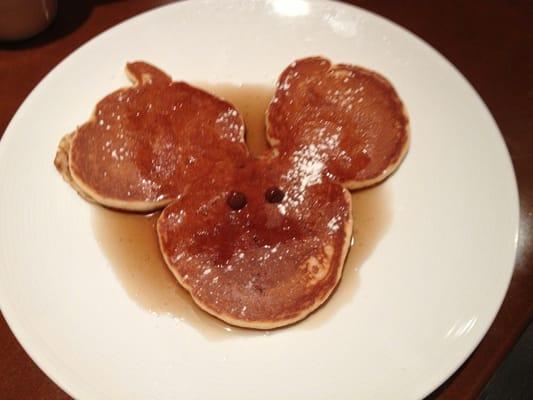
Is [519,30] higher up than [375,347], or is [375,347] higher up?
[519,30]

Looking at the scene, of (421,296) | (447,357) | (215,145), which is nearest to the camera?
(447,357)

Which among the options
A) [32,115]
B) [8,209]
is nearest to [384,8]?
[32,115]

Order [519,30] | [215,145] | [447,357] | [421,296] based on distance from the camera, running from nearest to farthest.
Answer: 1. [447,357]
2. [421,296]
3. [215,145]
4. [519,30]

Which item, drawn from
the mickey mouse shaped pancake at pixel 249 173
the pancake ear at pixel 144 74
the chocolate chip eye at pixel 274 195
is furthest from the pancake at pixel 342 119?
the pancake ear at pixel 144 74

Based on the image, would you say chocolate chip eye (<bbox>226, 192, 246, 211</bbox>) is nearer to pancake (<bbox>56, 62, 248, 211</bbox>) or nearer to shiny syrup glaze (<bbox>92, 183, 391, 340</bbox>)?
pancake (<bbox>56, 62, 248, 211</bbox>)

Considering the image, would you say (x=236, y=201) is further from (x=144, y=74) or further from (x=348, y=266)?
(x=144, y=74)

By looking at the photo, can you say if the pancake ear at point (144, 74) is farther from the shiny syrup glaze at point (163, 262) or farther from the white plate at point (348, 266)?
the shiny syrup glaze at point (163, 262)

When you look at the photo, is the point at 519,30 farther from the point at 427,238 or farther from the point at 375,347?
the point at 375,347
